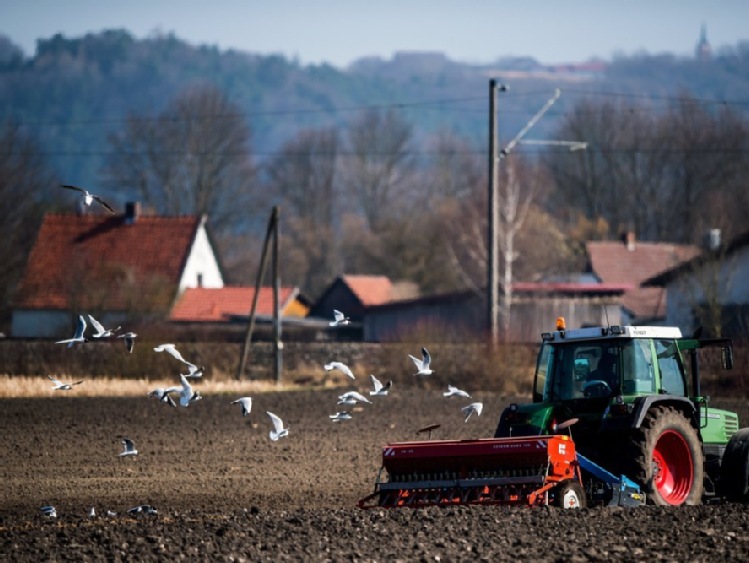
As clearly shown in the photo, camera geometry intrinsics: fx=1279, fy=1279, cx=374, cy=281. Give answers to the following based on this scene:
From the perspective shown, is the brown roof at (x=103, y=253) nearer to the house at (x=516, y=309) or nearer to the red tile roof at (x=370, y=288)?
the house at (x=516, y=309)

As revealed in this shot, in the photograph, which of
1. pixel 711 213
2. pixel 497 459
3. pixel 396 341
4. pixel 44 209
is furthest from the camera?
pixel 711 213

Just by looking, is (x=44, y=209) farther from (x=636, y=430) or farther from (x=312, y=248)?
(x=636, y=430)

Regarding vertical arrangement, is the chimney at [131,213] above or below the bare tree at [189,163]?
below

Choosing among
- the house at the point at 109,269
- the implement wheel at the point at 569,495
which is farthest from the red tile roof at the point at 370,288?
the implement wheel at the point at 569,495

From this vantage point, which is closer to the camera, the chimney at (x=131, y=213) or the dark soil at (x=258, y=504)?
the dark soil at (x=258, y=504)

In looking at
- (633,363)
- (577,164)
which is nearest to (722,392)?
(633,363)

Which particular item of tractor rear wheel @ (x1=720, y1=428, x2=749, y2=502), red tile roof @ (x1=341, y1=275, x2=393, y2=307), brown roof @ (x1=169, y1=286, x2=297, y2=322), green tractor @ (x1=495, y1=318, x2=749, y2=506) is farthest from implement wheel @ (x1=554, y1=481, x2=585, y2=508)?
red tile roof @ (x1=341, y1=275, x2=393, y2=307)

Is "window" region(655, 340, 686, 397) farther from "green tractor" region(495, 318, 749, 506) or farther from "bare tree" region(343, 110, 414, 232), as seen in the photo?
"bare tree" region(343, 110, 414, 232)

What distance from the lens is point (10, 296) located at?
6406cm

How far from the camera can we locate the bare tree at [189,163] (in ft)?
328

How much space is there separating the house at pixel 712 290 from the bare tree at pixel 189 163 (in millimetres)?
53666

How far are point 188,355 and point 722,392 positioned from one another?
Result: 55.6 ft

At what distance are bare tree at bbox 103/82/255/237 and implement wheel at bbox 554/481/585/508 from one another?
275ft

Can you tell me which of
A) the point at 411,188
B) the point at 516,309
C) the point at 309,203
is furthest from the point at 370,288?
the point at 309,203
